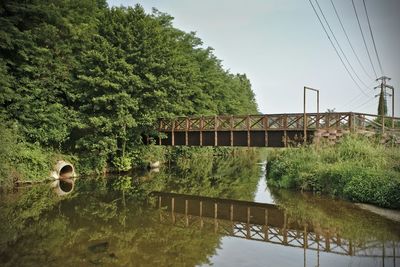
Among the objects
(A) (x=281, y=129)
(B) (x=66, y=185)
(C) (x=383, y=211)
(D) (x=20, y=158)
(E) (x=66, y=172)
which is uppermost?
(A) (x=281, y=129)

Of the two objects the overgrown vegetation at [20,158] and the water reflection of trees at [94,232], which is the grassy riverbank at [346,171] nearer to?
the water reflection of trees at [94,232]

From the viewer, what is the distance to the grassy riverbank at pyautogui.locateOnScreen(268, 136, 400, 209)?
13706 millimetres

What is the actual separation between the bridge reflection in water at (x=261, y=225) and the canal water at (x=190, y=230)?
3 centimetres

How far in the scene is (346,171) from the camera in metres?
15.5

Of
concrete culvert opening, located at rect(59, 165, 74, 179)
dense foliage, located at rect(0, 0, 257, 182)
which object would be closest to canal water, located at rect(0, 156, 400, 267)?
concrete culvert opening, located at rect(59, 165, 74, 179)

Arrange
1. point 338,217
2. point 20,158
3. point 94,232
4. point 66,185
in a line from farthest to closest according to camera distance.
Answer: point 66,185 < point 20,158 < point 338,217 < point 94,232

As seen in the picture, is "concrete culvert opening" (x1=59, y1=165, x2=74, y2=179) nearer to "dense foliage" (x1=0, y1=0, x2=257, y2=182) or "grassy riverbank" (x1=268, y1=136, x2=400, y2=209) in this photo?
"dense foliage" (x1=0, y1=0, x2=257, y2=182)

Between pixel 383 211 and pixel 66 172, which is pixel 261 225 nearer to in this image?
pixel 383 211

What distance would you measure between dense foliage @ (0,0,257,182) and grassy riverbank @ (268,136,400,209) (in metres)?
11.1

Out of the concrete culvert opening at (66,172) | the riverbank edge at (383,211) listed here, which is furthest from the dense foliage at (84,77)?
the riverbank edge at (383,211)

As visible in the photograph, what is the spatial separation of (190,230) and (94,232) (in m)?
3.06

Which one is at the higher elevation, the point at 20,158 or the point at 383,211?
the point at 20,158

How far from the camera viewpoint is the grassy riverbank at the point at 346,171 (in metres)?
13.7

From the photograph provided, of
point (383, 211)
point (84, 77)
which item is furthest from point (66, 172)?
point (383, 211)
